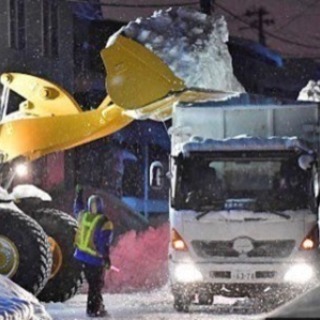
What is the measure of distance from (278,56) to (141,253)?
1375 inches

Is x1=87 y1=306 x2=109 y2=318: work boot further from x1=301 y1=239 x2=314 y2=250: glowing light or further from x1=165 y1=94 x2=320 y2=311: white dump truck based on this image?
x1=301 y1=239 x2=314 y2=250: glowing light

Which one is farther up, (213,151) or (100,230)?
(213,151)

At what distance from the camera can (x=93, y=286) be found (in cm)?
1392

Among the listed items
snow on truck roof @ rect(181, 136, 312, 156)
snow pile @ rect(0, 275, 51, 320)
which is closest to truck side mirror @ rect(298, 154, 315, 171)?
snow on truck roof @ rect(181, 136, 312, 156)

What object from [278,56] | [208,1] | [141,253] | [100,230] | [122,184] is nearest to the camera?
[100,230]

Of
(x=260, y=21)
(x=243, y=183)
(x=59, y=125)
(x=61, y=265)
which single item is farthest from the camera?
(x=260, y=21)

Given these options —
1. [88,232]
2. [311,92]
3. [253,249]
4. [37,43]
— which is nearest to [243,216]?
[253,249]

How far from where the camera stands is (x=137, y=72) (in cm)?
1288

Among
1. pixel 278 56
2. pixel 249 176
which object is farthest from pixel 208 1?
pixel 278 56

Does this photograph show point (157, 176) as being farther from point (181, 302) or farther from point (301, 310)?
point (301, 310)

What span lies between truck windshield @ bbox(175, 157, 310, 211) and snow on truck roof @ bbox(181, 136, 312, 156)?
155 mm

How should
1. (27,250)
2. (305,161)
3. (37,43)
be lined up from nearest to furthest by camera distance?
(27,250) → (305,161) → (37,43)

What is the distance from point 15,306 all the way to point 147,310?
251 inches

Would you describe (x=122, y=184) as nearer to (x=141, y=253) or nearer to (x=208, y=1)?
(x=208, y=1)
